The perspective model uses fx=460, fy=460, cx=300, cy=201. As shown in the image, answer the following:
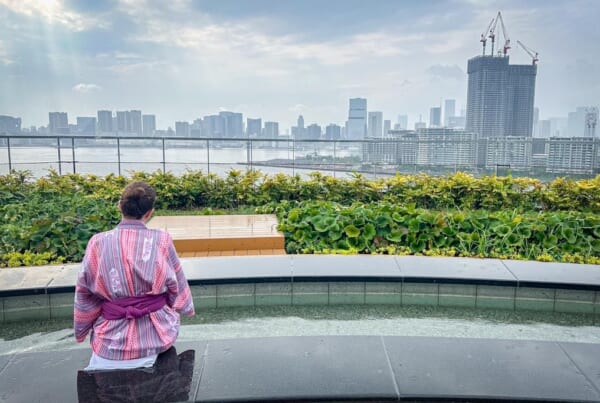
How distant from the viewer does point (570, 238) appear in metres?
5.12

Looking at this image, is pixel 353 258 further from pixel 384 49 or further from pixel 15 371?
pixel 384 49

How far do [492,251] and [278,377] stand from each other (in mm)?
3447

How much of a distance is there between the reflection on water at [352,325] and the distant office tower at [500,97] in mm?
14384

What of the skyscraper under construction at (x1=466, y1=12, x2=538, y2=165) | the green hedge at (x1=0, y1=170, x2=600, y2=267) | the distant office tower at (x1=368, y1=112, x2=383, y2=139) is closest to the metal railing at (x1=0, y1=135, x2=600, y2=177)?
the green hedge at (x1=0, y1=170, x2=600, y2=267)

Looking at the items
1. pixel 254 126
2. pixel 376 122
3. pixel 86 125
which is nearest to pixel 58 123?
pixel 86 125

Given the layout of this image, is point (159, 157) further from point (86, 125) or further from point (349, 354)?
point (349, 354)

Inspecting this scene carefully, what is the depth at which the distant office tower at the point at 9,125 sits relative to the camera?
32.8ft

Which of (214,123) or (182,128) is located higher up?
(214,123)

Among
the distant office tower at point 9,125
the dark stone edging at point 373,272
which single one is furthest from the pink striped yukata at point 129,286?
the distant office tower at point 9,125

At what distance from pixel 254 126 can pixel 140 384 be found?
11997mm

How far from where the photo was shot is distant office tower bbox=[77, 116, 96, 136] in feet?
35.4

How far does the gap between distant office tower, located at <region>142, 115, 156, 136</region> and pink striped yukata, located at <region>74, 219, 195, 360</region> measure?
9211 millimetres

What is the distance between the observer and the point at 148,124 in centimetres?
1194

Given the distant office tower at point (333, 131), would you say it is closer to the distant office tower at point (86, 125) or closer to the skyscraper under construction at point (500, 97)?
the distant office tower at point (86, 125)
